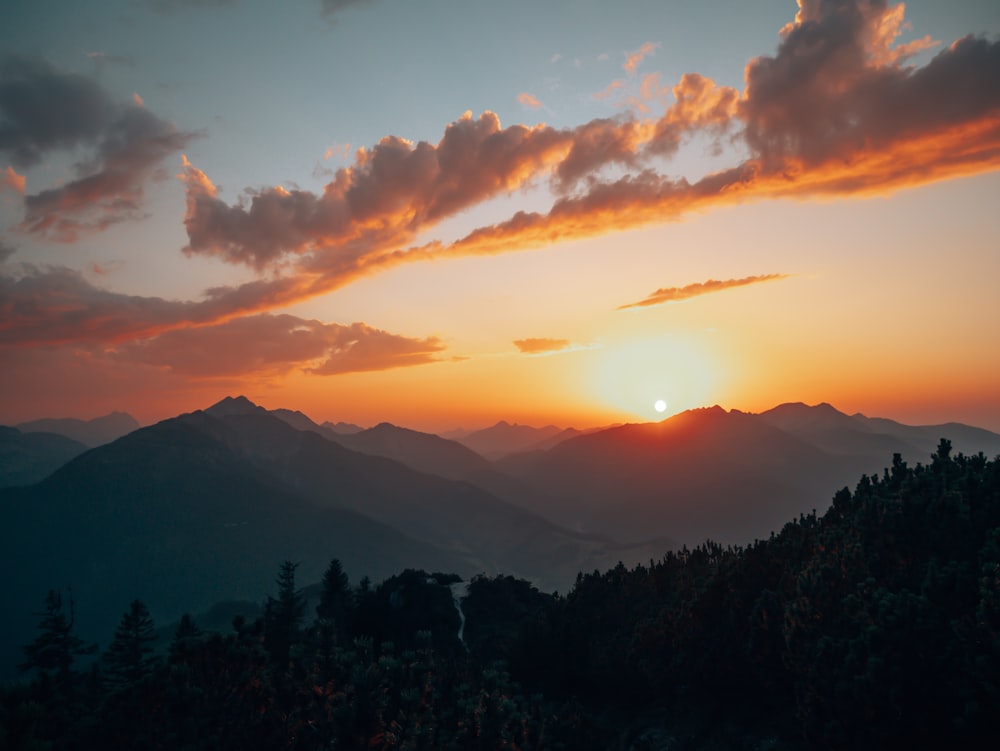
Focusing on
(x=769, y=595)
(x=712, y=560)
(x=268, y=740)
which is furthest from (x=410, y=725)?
(x=712, y=560)

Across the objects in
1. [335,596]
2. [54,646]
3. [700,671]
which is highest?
[700,671]

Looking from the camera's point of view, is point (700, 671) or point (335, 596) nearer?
point (700, 671)

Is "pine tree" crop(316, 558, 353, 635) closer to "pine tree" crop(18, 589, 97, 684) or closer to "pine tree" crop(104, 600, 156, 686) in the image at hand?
"pine tree" crop(104, 600, 156, 686)

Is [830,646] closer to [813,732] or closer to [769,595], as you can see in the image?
[813,732]

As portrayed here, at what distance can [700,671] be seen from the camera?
950 inches

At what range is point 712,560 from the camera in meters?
33.7

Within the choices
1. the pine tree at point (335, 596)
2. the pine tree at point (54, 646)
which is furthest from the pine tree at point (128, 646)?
the pine tree at point (335, 596)

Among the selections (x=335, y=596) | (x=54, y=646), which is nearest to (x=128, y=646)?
(x=54, y=646)

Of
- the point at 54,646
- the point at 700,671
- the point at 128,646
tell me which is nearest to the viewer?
the point at 700,671

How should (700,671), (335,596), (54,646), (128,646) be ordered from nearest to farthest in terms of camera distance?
(700,671)
(54,646)
(128,646)
(335,596)

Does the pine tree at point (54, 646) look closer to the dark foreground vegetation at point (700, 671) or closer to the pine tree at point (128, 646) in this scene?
the pine tree at point (128, 646)

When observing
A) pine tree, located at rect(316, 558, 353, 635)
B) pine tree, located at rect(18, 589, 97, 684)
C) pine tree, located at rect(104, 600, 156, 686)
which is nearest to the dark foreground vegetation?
pine tree, located at rect(18, 589, 97, 684)

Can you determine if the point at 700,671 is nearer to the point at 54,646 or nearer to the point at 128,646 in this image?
the point at 54,646

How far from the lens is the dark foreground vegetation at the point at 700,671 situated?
12.5 m
